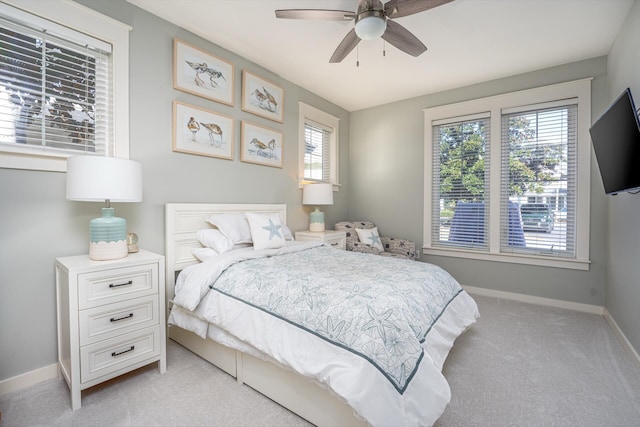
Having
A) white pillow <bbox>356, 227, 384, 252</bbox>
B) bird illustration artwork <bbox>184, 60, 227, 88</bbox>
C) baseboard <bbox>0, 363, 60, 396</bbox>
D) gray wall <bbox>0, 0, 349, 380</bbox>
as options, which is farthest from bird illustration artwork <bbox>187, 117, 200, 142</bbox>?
white pillow <bbox>356, 227, 384, 252</bbox>

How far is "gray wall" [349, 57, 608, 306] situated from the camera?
303cm

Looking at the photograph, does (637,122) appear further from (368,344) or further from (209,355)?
(209,355)

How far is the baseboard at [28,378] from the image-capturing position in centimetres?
171

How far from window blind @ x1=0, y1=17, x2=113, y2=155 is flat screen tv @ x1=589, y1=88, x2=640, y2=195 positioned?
351 cm

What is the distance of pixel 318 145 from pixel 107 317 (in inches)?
131

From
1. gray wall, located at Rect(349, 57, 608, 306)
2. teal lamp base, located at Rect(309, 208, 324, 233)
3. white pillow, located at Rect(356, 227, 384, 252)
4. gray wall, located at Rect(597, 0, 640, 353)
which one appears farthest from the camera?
white pillow, located at Rect(356, 227, 384, 252)

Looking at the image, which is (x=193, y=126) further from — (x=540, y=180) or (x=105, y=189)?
(x=540, y=180)

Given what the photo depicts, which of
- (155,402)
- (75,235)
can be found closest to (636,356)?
(155,402)

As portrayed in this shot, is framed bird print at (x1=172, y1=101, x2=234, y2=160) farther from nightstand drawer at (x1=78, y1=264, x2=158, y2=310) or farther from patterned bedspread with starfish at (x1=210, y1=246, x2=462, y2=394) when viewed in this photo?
patterned bedspread with starfish at (x1=210, y1=246, x2=462, y2=394)

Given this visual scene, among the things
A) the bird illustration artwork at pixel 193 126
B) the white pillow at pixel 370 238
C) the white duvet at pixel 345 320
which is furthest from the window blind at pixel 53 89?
the white pillow at pixel 370 238

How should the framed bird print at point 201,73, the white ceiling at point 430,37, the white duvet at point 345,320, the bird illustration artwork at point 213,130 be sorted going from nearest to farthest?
the white duvet at point 345,320 → the white ceiling at point 430,37 → the framed bird print at point 201,73 → the bird illustration artwork at point 213,130

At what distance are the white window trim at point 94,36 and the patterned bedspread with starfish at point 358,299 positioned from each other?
1331 millimetres

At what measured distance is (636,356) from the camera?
6.64 feet

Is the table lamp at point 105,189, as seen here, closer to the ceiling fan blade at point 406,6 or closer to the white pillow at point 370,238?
the ceiling fan blade at point 406,6
